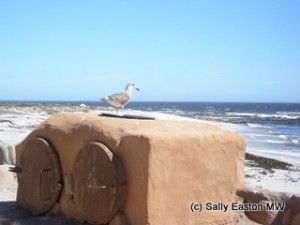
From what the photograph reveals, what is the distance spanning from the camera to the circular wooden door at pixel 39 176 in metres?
5.20

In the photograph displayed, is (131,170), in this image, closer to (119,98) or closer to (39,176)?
(39,176)

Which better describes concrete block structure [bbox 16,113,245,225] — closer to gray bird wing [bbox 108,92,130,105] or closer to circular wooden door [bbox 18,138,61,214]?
circular wooden door [bbox 18,138,61,214]

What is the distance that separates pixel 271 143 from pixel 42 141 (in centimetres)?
1805

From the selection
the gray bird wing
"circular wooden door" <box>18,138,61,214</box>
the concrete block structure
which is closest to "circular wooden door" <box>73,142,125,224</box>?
the concrete block structure

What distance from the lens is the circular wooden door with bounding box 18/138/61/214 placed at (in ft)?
17.0

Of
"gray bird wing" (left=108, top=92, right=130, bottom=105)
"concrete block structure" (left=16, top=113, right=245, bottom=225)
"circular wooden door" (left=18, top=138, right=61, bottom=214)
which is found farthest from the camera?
"gray bird wing" (left=108, top=92, right=130, bottom=105)

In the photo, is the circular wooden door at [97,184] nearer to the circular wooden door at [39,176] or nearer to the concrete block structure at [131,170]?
the concrete block structure at [131,170]

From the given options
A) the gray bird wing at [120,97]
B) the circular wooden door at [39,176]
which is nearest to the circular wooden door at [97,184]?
the circular wooden door at [39,176]

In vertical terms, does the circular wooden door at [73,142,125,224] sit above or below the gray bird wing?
below

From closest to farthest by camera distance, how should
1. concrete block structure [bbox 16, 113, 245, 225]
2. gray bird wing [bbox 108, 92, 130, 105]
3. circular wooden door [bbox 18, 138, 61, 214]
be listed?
concrete block structure [bbox 16, 113, 245, 225] → circular wooden door [bbox 18, 138, 61, 214] → gray bird wing [bbox 108, 92, 130, 105]

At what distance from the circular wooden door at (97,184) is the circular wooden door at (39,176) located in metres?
0.43

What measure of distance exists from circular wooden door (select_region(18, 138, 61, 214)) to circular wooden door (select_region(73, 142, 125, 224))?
0.43m

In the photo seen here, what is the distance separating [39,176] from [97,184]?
3.59 ft

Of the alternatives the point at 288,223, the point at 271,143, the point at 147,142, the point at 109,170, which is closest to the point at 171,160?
the point at 147,142
